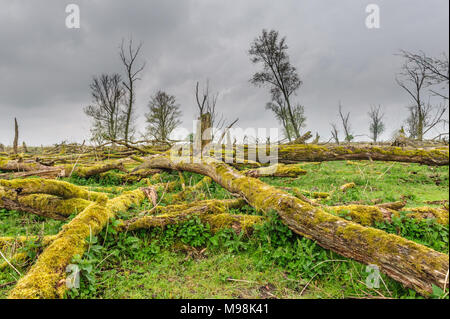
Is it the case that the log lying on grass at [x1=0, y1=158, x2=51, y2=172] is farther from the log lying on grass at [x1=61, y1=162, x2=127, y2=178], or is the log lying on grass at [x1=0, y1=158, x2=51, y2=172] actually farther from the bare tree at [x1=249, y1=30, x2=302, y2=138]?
the bare tree at [x1=249, y1=30, x2=302, y2=138]

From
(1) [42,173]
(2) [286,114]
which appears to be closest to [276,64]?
(2) [286,114]

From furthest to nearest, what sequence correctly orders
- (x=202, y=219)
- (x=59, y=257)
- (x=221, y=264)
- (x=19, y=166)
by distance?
(x=19, y=166) → (x=202, y=219) → (x=221, y=264) → (x=59, y=257)

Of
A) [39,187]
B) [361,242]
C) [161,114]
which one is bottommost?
[361,242]

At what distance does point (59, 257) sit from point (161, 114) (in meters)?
24.4

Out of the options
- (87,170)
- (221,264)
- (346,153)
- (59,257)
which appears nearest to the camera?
(59,257)

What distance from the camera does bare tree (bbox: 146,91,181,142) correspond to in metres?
24.6

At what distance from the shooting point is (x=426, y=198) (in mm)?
4660

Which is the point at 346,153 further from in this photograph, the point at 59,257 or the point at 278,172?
the point at 59,257

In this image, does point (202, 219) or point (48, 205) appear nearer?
point (202, 219)

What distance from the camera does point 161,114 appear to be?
81.9 ft

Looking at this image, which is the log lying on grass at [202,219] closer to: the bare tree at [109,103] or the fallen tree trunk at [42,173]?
the fallen tree trunk at [42,173]

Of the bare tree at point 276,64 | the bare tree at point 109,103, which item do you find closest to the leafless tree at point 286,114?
the bare tree at point 276,64

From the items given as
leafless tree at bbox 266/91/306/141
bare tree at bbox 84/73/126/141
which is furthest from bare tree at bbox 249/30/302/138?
bare tree at bbox 84/73/126/141
